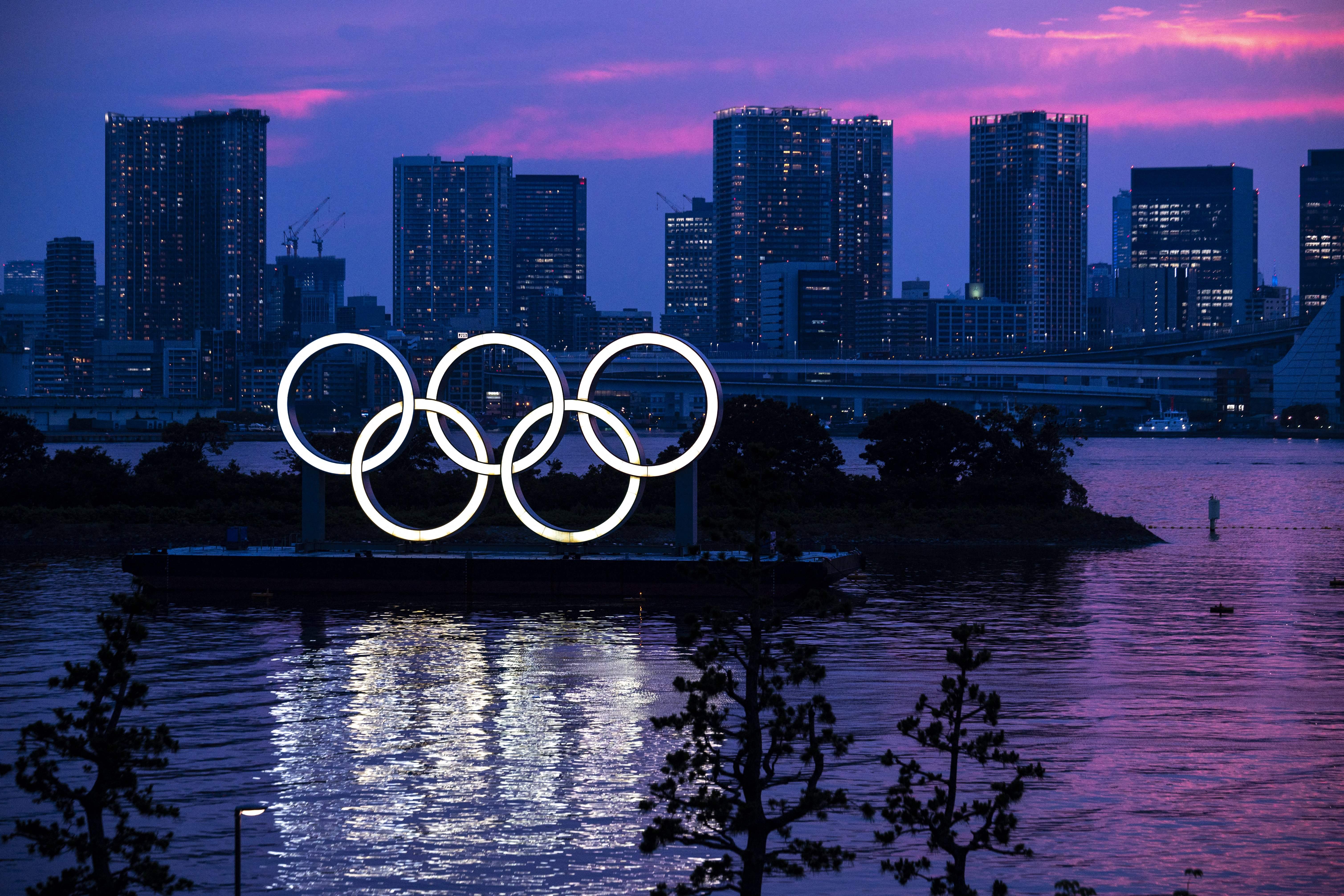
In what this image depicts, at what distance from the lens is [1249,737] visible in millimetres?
29203

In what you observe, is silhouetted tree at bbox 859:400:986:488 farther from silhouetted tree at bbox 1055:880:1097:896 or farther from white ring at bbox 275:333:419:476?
silhouetted tree at bbox 1055:880:1097:896

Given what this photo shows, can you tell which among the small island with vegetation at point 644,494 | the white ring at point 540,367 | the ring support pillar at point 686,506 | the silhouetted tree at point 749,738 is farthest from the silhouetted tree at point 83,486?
the silhouetted tree at point 749,738

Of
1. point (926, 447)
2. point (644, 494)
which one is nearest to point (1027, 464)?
point (926, 447)

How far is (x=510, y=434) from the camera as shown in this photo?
150 ft

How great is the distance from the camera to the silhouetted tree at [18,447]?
87.0 m

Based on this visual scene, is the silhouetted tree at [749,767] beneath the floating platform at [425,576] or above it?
above

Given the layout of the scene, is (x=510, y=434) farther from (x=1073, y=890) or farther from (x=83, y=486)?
(x=83, y=486)

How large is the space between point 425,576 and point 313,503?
14.0 feet

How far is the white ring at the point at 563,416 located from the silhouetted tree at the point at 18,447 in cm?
4995

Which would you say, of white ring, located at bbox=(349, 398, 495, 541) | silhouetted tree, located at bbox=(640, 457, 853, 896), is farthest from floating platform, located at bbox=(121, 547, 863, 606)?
silhouetted tree, located at bbox=(640, 457, 853, 896)

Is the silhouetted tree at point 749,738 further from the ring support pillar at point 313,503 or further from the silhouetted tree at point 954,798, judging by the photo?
the ring support pillar at point 313,503

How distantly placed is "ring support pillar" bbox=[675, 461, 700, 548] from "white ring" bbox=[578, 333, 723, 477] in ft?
1.37

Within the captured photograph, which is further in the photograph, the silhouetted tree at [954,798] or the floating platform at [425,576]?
the floating platform at [425,576]

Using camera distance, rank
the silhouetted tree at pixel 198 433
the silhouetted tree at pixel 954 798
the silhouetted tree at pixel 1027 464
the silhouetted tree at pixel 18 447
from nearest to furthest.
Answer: the silhouetted tree at pixel 954 798, the silhouetted tree at pixel 1027 464, the silhouetted tree at pixel 18 447, the silhouetted tree at pixel 198 433
